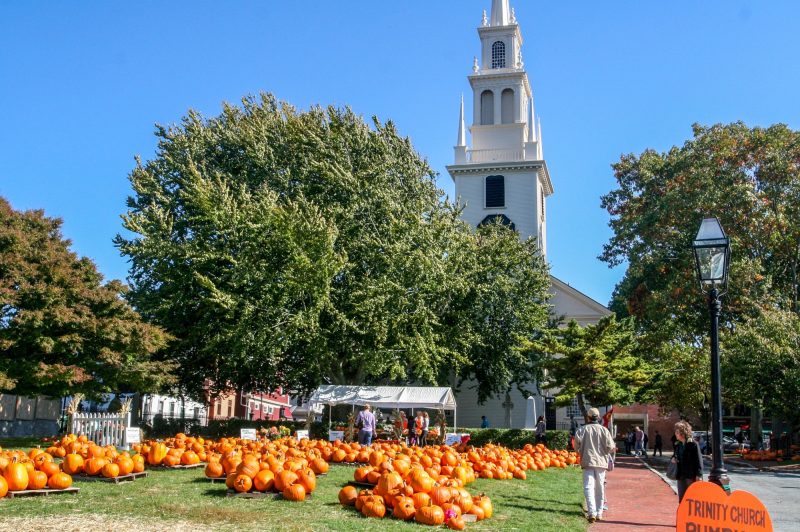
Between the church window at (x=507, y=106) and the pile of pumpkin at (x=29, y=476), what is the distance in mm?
45778

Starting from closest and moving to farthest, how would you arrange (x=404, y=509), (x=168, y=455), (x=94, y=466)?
(x=404, y=509) → (x=94, y=466) → (x=168, y=455)

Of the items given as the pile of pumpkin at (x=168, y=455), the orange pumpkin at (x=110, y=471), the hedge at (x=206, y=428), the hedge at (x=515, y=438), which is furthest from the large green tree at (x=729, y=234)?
the orange pumpkin at (x=110, y=471)

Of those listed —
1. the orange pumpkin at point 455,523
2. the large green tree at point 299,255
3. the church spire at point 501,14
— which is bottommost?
the orange pumpkin at point 455,523

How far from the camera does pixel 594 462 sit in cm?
1205

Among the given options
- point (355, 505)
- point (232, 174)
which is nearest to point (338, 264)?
point (232, 174)

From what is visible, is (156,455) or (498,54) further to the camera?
(498,54)

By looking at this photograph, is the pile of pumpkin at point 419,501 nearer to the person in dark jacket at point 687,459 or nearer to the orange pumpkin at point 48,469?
the person in dark jacket at point 687,459

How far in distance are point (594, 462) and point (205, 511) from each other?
6.03 metres

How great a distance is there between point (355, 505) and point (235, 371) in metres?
24.5

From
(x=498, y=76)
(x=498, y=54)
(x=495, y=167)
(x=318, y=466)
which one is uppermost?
(x=498, y=54)

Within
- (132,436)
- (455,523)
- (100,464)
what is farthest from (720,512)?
(132,436)

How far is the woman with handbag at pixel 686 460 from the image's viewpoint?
36.8 ft

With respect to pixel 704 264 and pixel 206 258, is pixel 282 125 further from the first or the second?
pixel 704 264

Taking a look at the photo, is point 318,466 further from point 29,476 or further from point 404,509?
point 29,476
